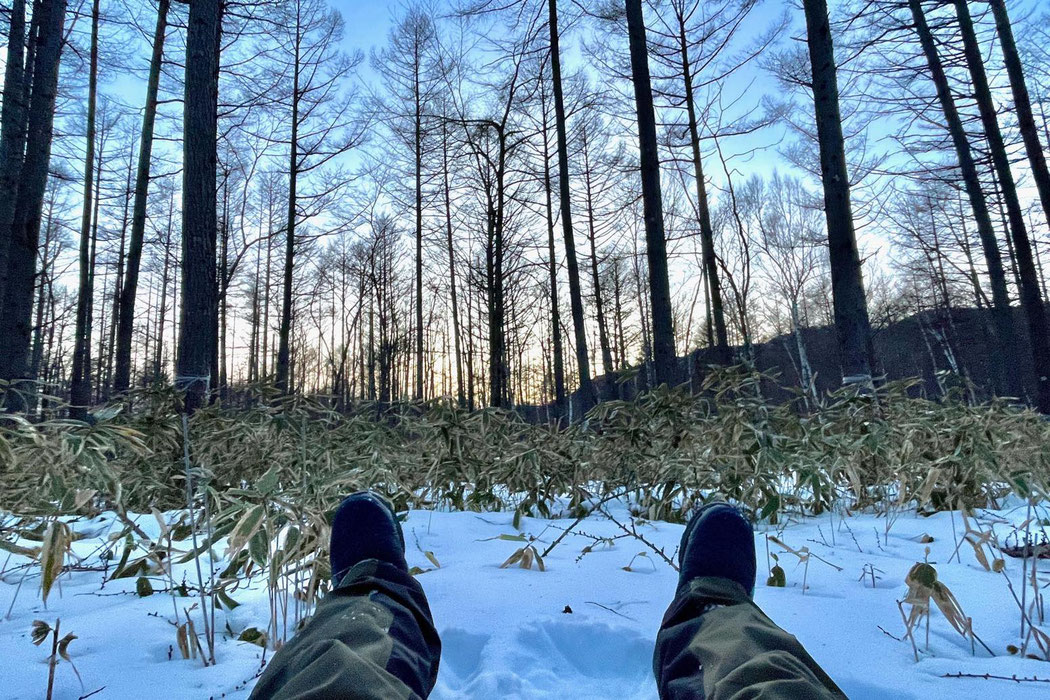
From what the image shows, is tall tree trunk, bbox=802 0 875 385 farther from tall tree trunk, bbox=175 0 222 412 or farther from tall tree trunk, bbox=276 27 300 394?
tall tree trunk, bbox=276 27 300 394

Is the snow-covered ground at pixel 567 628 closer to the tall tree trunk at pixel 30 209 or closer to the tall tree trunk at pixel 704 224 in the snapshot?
the tall tree trunk at pixel 30 209

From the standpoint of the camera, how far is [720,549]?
1.42 meters

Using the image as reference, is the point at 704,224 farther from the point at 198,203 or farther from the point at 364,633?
the point at 364,633

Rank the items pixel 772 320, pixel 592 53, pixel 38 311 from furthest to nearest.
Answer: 1. pixel 772 320
2. pixel 38 311
3. pixel 592 53

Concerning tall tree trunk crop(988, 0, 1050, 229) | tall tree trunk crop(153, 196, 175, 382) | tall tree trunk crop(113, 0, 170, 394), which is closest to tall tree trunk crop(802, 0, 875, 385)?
tall tree trunk crop(988, 0, 1050, 229)

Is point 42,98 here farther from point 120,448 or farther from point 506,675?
point 506,675

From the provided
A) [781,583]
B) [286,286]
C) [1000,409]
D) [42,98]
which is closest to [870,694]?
[781,583]

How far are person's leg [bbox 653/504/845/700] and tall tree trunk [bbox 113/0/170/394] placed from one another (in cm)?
861

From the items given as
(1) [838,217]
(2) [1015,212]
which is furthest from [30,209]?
(2) [1015,212]

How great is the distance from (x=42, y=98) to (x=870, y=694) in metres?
7.94

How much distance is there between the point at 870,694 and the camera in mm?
1126

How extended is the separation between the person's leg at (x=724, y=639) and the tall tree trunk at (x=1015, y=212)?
7.94 m

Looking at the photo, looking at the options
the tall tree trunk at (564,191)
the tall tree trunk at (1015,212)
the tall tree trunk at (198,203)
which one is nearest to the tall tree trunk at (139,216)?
the tall tree trunk at (198,203)

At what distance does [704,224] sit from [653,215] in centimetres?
420
